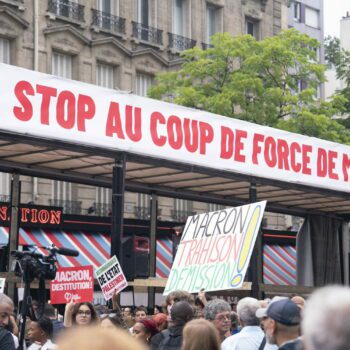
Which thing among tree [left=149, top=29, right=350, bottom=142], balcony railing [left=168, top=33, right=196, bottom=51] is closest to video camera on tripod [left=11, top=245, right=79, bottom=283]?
tree [left=149, top=29, right=350, bottom=142]

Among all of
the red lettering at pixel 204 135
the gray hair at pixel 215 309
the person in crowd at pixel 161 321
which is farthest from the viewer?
the red lettering at pixel 204 135

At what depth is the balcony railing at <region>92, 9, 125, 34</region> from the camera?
34.4 meters

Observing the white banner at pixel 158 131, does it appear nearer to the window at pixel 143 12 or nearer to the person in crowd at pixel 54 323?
the person in crowd at pixel 54 323

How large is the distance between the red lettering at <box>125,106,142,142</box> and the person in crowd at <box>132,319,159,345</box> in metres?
4.86

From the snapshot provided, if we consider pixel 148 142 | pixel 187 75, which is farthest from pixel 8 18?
pixel 148 142

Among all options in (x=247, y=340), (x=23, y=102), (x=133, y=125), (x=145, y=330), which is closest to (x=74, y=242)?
(x=133, y=125)

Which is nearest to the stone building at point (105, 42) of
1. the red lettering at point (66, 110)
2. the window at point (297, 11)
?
the window at point (297, 11)

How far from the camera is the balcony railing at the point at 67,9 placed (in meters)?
32.6

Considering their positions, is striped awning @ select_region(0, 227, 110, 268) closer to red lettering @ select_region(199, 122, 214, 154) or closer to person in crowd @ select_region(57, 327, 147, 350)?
red lettering @ select_region(199, 122, 214, 154)

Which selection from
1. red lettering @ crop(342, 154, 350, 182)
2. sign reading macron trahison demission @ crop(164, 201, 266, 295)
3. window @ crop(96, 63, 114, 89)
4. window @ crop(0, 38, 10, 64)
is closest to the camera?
sign reading macron trahison demission @ crop(164, 201, 266, 295)

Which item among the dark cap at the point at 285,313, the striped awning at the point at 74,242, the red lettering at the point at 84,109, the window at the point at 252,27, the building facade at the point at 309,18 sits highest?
the building facade at the point at 309,18

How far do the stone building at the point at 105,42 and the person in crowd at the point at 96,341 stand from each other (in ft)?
91.1

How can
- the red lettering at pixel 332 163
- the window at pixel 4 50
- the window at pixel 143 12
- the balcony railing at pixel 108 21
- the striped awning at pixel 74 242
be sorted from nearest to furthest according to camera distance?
the red lettering at pixel 332 163 < the striped awning at pixel 74 242 < the window at pixel 4 50 < the balcony railing at pixel 108 21 < the window at pixel 143 12

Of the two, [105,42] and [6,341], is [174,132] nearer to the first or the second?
[6,341]
